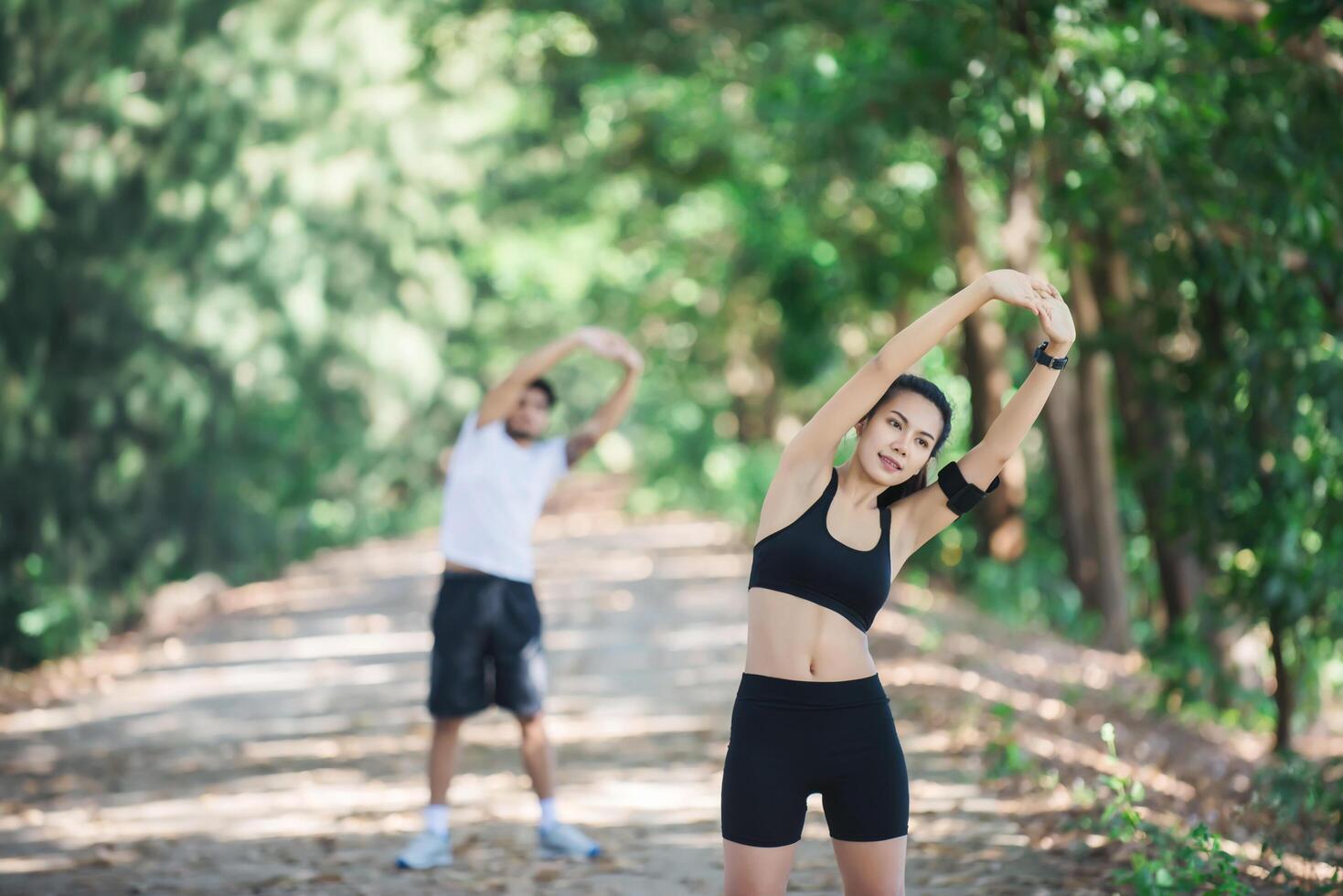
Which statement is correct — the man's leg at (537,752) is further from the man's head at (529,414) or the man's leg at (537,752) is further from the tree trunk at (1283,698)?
the tree trunk at (1283,698)

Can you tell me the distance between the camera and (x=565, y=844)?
7.43m

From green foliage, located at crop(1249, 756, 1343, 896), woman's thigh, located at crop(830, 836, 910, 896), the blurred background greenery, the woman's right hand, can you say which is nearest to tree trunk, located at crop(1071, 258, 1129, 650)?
the blurred background greenery

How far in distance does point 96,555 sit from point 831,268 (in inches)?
363

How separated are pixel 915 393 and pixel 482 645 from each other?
3.33 m

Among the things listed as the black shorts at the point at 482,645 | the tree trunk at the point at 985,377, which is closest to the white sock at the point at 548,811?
the black shorts at the point at 482,645

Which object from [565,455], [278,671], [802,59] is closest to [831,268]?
[802,59]

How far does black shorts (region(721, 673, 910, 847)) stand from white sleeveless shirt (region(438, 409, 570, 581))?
291 cm

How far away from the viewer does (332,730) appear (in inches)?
446

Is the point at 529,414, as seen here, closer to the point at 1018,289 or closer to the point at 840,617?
the point at 840,617

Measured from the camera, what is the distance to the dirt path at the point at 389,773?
7.16 m

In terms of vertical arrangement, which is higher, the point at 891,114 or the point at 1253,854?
the point at 891,114

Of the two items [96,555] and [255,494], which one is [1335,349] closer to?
[96,555]

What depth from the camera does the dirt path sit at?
23.5 ft

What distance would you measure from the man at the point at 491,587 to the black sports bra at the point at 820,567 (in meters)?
2.81
